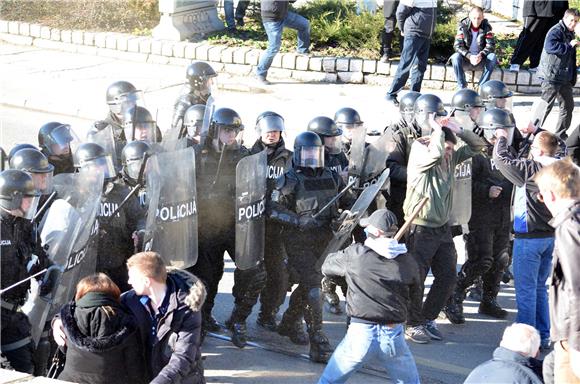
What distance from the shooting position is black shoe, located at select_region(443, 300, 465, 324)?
8.88m

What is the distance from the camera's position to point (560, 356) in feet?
18.7

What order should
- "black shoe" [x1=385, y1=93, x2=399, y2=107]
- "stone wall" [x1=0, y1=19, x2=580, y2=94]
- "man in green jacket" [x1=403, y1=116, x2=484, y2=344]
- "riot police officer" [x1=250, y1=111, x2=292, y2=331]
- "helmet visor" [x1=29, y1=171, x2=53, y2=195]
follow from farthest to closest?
1. "stone wall" [x1=0, y1=19, x2=580, y2=94]
2. "black shoe" [x1=385, y1=93, x2=399, y2=107]
3. "riot police officer" [x1=250, y1=111, x2=292, y2=331]
4. "man in green jacket" [x1=403, y1=116, x2=484, y2=344]
5. "helmet visor" [x1=29, y1=171, x2=53, y2=195]

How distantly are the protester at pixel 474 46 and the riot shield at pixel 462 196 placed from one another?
19.3ft

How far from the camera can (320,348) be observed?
7918mm

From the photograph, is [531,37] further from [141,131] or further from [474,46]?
[141,131]

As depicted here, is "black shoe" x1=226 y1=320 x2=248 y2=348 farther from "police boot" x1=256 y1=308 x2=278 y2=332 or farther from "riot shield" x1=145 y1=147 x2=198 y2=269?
"riot shield" x1=145 y1=147 x2=198 y2=269

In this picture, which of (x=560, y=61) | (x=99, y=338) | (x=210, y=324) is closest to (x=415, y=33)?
(x=560, y=61)

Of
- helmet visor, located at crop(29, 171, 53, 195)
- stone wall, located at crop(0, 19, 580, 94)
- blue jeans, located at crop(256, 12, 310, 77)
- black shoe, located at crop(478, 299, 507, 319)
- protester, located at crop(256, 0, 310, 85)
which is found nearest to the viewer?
helmet visor, located at crop(29, 171, 53, 195)

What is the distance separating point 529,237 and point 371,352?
2.10 metres

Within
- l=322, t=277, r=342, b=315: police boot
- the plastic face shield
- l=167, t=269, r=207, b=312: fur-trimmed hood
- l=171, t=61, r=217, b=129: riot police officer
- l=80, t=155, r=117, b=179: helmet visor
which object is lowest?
l=322, t=277, r=342, b=315: police boot

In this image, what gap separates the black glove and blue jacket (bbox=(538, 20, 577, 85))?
6.03m

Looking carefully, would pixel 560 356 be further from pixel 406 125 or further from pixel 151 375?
pixel 406 125

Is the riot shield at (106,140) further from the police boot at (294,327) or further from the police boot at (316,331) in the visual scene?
the police boot at (316,331)

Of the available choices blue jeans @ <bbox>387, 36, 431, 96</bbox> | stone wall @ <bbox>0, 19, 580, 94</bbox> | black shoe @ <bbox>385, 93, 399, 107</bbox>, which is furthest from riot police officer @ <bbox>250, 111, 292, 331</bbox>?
stone wall @ <bbox>0, 19, 580, 94</bbox>
